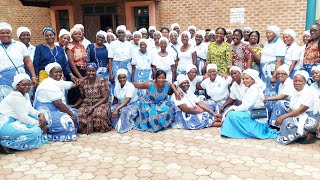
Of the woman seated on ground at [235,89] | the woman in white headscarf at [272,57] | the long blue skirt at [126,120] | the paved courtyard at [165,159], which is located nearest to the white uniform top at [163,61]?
the long blue skirt at [126,120]

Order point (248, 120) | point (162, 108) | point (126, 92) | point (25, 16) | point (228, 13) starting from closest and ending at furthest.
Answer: point (248, 120) → point (162, 108) → point (126, 92) → point (228, 13) → point (25, 16)

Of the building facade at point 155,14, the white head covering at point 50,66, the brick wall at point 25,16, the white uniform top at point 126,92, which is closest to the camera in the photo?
the white head covering at point 50,66

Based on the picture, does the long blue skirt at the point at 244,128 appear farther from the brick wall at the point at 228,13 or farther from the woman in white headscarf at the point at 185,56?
the brick wall at the point at 228,13

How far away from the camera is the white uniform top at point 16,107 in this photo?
4293mm

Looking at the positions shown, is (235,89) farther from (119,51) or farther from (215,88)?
(119,51)

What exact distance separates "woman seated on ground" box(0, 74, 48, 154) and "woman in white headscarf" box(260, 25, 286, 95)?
4113 millimetres

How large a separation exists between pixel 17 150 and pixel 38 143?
31 cm

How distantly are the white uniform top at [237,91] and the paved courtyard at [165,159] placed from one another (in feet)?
2.66

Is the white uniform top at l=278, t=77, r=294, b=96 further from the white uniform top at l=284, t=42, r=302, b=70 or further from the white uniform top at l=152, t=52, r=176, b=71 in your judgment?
the white uniform top at l=152, t=52, r=176, b=71

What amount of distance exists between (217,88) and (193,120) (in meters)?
0.79

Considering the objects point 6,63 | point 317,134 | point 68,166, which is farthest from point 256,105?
point 6,63

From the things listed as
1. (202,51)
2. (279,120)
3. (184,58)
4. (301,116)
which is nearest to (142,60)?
(184,58)

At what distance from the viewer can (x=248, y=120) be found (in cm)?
480

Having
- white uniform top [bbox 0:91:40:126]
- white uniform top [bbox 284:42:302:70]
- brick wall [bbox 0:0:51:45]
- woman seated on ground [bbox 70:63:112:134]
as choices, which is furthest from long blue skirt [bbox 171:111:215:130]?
brick wall [bbox 0:0:51:45]
